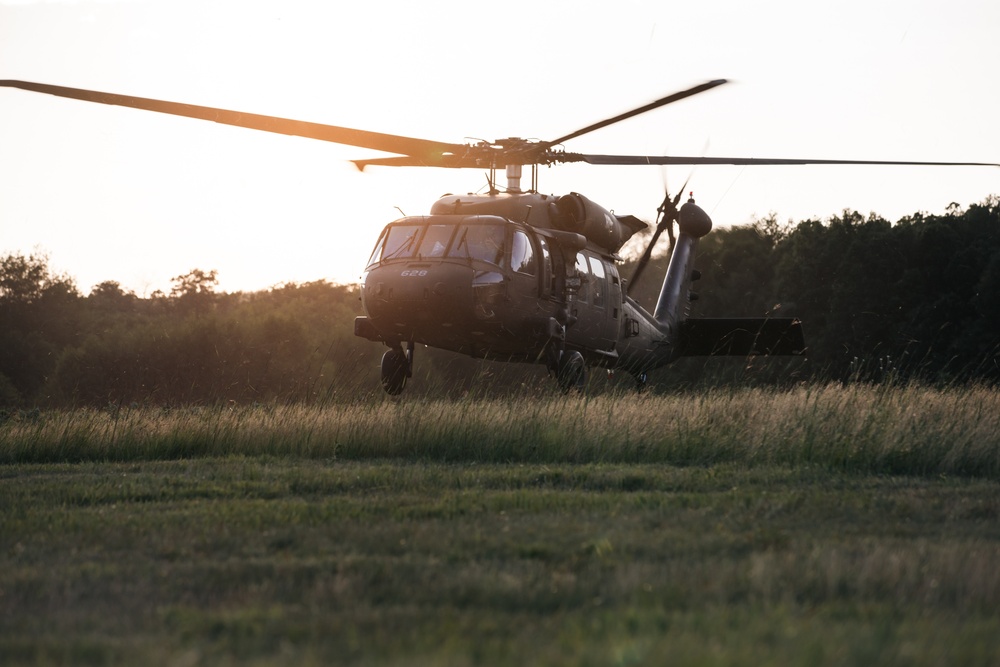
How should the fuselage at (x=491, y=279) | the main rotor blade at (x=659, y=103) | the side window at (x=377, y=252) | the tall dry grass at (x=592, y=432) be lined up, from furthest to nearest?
the side window at (x=377, y=252)
the fuselage at (x=491, y=279)
the main rotor blade at (x=659, y=103)
the tall dry grass at (x=592, y=432)

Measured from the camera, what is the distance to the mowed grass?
3469 millimetres

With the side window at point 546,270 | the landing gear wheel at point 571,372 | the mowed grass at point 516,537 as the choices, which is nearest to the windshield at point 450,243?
the side window at point 546,270

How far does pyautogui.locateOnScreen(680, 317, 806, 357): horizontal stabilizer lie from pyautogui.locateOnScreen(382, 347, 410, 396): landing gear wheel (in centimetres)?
612

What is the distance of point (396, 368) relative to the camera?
51.4 feet

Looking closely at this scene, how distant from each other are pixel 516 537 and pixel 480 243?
29.4 feet

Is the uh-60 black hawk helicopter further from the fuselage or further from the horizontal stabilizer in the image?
the horizontal stabilizer

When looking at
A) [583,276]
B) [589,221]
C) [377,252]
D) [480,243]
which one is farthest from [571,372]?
[377,252]

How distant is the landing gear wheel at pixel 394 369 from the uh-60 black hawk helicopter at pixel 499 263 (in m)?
0.02

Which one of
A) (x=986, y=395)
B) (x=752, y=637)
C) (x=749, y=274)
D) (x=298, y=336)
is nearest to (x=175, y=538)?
(x=752, y=637)

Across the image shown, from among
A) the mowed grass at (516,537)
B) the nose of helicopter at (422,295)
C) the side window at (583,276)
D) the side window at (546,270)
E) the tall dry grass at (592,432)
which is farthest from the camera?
the side window at (583,276)

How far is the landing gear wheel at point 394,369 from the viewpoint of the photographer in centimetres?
1563

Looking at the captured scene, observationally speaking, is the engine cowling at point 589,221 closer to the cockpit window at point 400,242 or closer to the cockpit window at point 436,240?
the cockpit window at point 436,240

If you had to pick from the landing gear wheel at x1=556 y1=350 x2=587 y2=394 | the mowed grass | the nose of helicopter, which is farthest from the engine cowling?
the mowed grass

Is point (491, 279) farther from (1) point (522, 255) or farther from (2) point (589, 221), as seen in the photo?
(2) point (589, 221)
